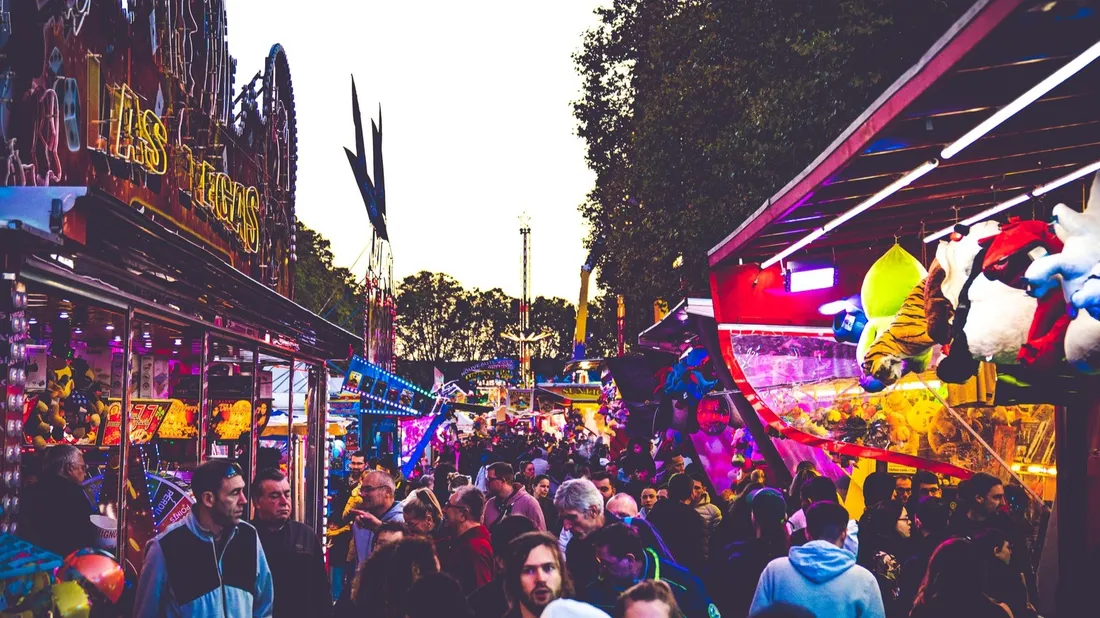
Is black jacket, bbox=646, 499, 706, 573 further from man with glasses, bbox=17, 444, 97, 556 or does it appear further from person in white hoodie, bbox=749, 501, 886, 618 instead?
man with glasses, bbox=17, 444, 97, 556

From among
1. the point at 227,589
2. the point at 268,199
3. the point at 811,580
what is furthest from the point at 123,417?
the point at 268,199

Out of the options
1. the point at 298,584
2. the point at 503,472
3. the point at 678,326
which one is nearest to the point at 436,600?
the point at 298,584

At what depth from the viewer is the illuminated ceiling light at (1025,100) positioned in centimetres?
359

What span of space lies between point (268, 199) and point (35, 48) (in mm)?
7545

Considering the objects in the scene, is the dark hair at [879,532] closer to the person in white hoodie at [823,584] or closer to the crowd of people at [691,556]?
the crowd of people at [691,556]

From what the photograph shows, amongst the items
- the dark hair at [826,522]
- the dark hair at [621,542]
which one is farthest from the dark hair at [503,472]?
the dark hair at [621,542]

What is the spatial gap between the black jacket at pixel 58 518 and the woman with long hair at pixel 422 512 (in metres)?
2.07

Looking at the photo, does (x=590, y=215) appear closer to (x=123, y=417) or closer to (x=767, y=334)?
(x=767, y=334)

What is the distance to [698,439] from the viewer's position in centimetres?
1452

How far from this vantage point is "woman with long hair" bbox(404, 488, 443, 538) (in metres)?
7.37

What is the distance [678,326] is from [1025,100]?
8.85m

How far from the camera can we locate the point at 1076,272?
3.65 metres

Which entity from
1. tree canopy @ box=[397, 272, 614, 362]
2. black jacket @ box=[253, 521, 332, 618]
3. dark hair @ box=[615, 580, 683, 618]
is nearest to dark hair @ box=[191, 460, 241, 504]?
black jacket @ box=[253, 521, 332, 618]

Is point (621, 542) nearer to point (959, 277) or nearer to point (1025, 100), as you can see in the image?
point (959, 277)
